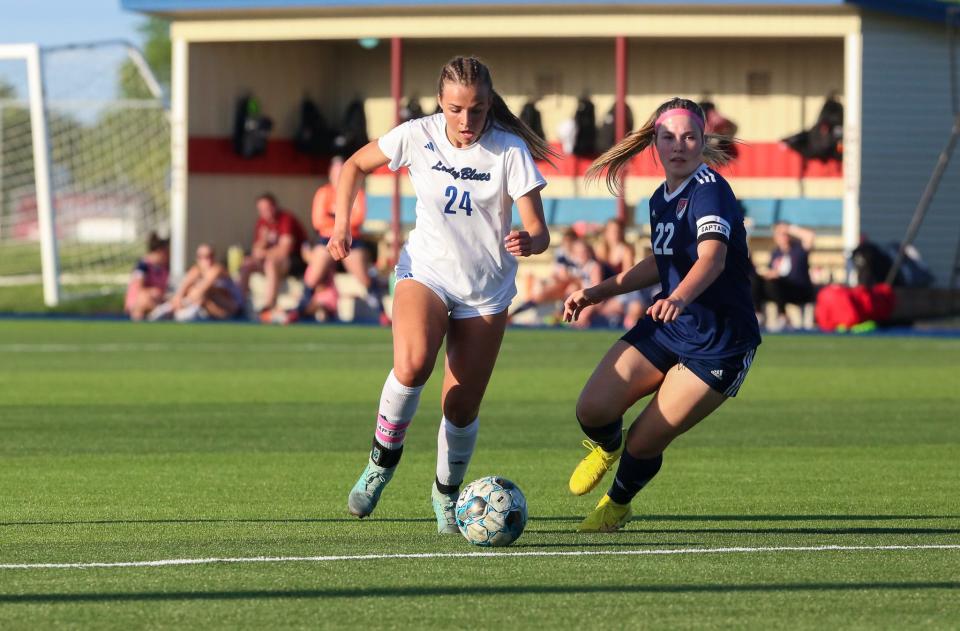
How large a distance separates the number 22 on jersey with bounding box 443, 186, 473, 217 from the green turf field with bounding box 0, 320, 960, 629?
1379 mm

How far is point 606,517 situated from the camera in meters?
7.57

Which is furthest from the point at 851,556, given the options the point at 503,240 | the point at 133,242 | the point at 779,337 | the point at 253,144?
the point at 133,242

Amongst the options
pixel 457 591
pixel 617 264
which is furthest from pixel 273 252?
pixel 457 591

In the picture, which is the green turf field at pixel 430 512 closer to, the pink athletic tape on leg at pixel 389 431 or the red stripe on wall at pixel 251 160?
the pink athletic tape on leg at pixel 389 431

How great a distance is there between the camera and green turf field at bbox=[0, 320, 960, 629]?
5523mm

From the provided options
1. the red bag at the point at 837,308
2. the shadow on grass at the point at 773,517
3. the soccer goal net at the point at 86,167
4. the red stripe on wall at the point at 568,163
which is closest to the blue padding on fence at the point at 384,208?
the red stripe on wall at the point at 568,163

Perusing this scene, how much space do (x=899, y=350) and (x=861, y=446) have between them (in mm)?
9539

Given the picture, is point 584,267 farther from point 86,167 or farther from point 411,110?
point 86,167

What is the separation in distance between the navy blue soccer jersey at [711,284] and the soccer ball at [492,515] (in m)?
1.01

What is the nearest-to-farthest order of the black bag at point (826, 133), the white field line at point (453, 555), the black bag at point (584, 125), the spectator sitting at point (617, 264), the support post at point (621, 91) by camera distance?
the white field line at point (453, 555), the spectator sitting at point (617, 264), the support post at point (621, 91), the black bag at point (826, 133), the black bag at point (584, 125)

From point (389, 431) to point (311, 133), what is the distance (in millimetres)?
23951

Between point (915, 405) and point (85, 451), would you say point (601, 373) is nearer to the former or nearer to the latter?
point (85, 451)

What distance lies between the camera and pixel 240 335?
23.2m

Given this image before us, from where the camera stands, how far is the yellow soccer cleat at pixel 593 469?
788 centimetres
